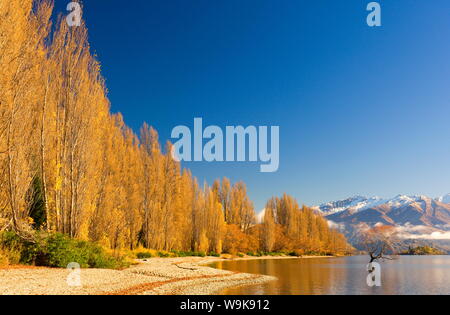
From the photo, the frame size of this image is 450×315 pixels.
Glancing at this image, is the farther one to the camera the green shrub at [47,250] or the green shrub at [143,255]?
the green shrub at [143,255]

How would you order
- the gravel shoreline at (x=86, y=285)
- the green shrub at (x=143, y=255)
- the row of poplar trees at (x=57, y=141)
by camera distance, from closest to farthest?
the gravel shoreline at (x=86, y=285), the row of poplar trees at (x=57, y=141), the green shrub at (x=143, y=255)

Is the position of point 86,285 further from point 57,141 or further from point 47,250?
point 57,141

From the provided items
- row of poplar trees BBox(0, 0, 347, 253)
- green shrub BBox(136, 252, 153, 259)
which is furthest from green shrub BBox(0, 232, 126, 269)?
green shrub BBox(136, 252, 153, 259)

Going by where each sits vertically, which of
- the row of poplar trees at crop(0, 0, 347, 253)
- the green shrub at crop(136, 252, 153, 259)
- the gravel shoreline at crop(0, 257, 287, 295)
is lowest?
the green shrub at crop(136, 252, 153, 259)

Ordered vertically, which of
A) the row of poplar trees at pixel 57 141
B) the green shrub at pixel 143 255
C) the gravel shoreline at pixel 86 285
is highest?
the row of poplar trees at pixel 57 141

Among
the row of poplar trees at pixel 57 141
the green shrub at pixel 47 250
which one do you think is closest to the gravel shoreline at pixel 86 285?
the green shrub at pixel 47 250

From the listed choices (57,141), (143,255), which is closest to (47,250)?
(57,141)

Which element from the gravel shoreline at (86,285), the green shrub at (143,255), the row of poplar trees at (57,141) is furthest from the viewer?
the green shrub at (143,255)

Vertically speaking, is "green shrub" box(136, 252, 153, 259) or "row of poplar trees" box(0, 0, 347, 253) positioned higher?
"row of poplar trees" box(0, 0, 347, 253)

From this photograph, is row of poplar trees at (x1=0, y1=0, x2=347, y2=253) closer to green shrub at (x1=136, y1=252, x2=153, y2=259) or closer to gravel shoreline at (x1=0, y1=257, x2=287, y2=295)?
green shrub at (x1=136, y1=252, x2=153, y2=259)

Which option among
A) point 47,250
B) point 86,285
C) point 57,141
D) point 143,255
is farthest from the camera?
point 143,255

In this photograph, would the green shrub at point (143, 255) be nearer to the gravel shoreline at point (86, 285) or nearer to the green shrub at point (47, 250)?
the gravel shoreline at point (86, 285)
